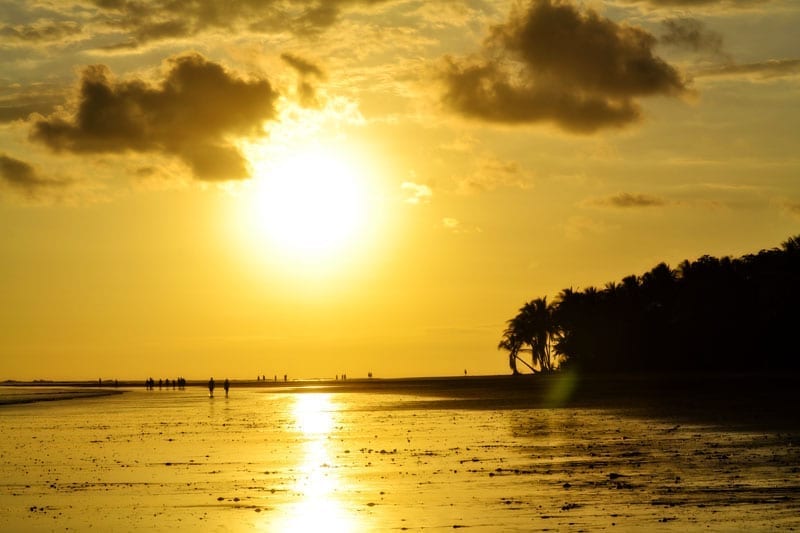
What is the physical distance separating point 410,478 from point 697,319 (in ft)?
310

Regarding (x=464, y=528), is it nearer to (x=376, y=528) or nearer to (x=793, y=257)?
(x=376, y=528)

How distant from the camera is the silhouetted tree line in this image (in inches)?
4146

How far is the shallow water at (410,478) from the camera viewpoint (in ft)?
73.4

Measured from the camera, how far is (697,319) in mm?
117375

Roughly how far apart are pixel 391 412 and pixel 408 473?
38.2 meters

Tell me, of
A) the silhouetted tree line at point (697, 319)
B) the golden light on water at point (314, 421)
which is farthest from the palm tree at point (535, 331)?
the golden light on water at point (314, 421)

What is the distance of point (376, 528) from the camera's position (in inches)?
850

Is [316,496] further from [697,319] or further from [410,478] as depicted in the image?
[697,319]

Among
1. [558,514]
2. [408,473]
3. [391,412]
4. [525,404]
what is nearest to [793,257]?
[525,404]

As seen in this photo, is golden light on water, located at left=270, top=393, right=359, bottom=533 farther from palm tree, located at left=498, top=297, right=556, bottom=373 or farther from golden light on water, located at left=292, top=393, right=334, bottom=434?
palm tree, located at left=498, top=297, right=556, bottom=373

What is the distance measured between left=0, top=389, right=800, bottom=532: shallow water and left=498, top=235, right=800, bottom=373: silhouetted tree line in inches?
2375

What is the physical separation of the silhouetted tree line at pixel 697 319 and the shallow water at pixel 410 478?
6032 centimetres

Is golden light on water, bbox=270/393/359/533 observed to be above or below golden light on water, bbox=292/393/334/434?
below

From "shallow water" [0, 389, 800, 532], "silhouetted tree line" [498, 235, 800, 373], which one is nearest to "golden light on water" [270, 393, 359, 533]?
"shallow water" [0, 389, 800, 532]
